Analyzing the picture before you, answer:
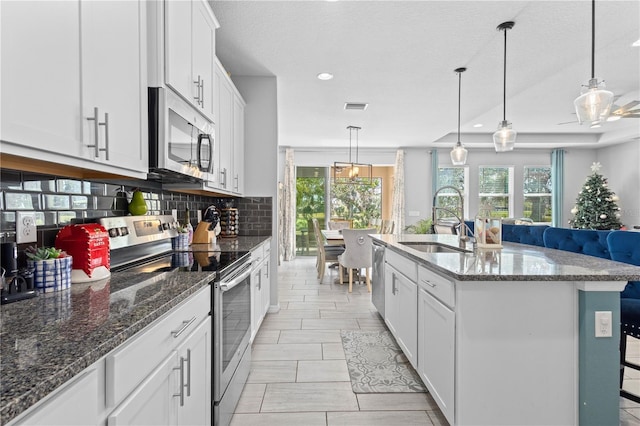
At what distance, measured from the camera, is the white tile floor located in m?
2.00

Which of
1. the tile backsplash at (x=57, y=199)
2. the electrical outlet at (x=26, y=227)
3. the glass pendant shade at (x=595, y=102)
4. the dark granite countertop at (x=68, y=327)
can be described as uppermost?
the glass pendant shade at (x=595, y=102)

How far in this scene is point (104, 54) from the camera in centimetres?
125

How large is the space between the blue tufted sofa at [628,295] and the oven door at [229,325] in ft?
7.31

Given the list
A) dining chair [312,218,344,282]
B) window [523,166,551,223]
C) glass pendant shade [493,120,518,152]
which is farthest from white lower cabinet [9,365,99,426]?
window [523,166,551,223]

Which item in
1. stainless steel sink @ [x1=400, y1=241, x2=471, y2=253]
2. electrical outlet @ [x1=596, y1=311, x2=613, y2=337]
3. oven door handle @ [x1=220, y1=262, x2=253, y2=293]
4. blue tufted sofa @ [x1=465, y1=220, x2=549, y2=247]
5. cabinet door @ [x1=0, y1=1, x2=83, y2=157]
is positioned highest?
cabinet door @ [x1=0, y1=1, x2=83, y2=157]

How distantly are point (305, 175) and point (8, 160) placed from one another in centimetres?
752

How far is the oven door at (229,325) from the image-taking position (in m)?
1.67

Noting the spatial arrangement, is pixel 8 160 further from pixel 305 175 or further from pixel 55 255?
pixel 305 175

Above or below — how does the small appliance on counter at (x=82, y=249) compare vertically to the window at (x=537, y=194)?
below

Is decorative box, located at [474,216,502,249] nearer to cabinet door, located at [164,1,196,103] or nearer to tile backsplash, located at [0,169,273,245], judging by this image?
cabinet door, located at [164,1,196,103]

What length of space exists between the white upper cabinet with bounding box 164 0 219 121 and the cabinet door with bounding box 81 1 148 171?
6.7 inches

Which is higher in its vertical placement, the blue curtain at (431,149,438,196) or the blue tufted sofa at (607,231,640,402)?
the blue curtain at (431,149,438,196)

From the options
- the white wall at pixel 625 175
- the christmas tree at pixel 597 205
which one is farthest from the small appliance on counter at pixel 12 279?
the white wall at pixel 625 175

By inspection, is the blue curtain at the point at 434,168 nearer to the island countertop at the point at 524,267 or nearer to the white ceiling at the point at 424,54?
the white ceiling at the point at 424,54
